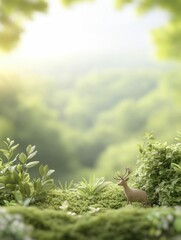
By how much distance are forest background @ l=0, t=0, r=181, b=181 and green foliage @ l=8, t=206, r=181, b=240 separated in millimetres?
3466

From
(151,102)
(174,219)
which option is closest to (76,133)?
(151,102)

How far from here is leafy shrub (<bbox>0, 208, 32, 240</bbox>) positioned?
113cm

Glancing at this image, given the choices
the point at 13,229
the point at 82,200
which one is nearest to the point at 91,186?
the point at 82,200

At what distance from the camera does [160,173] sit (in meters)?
2.08

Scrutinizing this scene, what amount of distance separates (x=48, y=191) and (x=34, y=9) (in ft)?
6.92

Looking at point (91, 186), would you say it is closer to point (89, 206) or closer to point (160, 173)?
point (89, 206)

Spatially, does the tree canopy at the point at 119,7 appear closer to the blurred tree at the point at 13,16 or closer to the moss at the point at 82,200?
the blurred tree at the point at 13,16

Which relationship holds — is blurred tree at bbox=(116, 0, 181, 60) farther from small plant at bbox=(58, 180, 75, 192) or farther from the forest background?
small plant at bbox=(58, 180, 75, 192)

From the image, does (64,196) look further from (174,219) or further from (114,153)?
(114,153)

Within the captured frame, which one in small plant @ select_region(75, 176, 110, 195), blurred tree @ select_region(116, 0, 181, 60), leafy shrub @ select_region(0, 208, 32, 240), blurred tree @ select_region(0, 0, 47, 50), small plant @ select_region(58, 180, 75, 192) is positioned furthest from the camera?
blurred tree @ select_region(116, 0, 181, 60)

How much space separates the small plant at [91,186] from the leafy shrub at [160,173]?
0.23 m

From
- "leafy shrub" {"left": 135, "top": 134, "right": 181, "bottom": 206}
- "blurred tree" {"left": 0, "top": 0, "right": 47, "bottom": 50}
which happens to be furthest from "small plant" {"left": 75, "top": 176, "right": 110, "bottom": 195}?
"blurred tree" {"left": 0, "top": 0, "right": 47, "bottom": 50}

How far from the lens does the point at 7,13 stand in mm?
4090

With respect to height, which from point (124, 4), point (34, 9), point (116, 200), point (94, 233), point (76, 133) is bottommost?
point (94, 233)
